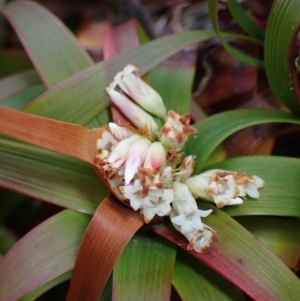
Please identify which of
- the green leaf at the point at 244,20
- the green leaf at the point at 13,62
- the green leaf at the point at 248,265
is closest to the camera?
the green leaf at the point at 248,265

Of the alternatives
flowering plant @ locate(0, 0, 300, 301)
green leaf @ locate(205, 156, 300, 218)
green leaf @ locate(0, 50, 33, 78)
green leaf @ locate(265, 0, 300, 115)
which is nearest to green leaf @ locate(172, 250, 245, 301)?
flowering plant @ locate(0, 0, 300, 301)

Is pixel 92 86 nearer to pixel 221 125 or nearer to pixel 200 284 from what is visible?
pixel 221 125

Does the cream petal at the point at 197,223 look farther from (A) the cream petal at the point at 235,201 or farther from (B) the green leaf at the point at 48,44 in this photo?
(B) the green leaf at the point at 48,44

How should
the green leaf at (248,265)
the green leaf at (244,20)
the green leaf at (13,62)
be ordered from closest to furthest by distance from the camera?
the green leaf at (248,265)
the green leaf at (244,20)
the green leaf at (13,62)

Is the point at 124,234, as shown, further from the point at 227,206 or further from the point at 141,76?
the point at 141,76

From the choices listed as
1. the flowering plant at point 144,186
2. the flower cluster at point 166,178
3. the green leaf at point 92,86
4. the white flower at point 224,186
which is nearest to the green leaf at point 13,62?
the flowering plant at point 144,186

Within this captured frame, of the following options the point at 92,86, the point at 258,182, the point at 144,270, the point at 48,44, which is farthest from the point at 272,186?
the point at 48,44
